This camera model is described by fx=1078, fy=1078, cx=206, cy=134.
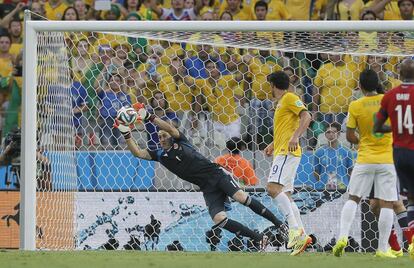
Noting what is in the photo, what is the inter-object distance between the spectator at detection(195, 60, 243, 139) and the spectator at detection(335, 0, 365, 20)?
3614 millimetres

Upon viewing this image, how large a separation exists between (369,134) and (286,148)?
0.99 m

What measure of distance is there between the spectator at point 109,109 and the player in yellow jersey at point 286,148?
2.48m

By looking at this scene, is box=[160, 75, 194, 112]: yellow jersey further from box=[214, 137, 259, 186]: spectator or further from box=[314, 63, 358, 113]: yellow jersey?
box=[314, 63, 358, 113]: yellow jersey

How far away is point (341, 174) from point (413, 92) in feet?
10.6

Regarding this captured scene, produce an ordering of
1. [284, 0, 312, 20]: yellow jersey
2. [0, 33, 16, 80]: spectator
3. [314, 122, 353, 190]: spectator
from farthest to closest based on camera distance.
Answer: [284, 0, 312, 20]: yellow jersey, [0, 33, 16, 80]: spectator, [314, 122, 353, 190]: spectator

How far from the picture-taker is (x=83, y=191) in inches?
500

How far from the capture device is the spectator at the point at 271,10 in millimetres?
16234

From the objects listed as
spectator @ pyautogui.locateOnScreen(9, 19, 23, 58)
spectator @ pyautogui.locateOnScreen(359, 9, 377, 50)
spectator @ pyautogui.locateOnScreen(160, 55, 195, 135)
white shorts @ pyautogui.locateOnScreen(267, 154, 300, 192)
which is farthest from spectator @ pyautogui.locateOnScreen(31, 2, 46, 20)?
white shorts @ pyautogui.locateOnScreen(267, 154, 300, 192)

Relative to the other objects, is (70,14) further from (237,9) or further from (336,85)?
(336,85)

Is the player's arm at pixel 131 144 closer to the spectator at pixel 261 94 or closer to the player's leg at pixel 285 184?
the spectator at pixel 261 94

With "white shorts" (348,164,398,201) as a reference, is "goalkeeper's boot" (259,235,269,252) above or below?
below

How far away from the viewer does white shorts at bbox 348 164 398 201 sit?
1060 cm

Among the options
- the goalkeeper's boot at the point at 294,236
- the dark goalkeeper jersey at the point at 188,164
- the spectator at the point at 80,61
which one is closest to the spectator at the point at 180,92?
the dark goalkeeper jersey at the point at 188,164

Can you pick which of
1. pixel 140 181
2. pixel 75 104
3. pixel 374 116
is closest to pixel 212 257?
pixel 374 116
